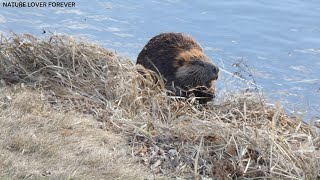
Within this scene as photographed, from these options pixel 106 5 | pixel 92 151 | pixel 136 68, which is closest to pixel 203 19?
pixel 106 5

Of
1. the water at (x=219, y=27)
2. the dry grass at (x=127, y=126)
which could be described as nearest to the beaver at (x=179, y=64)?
the dry grass at (x=127, y=126)

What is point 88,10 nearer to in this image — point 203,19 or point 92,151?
point 203,19

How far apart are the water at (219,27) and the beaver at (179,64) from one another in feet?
8.70

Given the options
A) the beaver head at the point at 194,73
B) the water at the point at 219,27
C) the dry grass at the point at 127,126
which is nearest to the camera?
the dry grass at the point at 127,126

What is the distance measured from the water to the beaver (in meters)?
2.65

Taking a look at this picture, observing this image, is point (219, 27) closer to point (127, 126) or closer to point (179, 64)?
point (179, 64)

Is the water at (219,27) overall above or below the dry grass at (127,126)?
below

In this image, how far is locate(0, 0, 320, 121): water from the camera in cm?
1330

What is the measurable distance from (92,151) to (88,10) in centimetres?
893

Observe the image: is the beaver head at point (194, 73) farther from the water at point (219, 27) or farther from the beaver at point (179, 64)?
the water at point (219, 27)

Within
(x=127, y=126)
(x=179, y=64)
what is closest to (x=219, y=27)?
(x=179, y=64)

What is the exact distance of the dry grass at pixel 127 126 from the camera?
256 inches

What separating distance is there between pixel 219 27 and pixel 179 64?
183 inches

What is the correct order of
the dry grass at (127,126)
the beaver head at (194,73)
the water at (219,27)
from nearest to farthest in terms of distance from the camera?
the dry grass at (127,126)
the beaver head at (194,73)
the water at (219,27)
